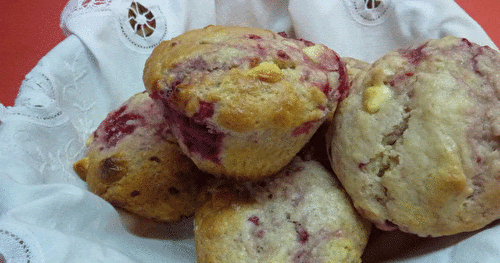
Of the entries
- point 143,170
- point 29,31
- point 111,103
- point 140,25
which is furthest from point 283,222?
point 29,31

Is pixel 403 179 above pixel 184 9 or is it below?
below

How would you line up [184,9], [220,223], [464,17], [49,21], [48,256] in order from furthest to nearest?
[49,21]
[184,9]
[464,17]
[220,223]
[48,256]

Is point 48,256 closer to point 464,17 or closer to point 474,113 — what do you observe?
point 474,113

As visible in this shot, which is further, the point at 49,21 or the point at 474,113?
the point at 49,21

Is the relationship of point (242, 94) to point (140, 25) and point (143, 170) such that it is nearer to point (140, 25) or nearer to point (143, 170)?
point (143, 170)

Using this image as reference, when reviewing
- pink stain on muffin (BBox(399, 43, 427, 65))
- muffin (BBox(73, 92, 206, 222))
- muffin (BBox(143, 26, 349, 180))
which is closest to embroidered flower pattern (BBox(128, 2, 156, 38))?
muffin (BBox(73, 92, 206, 222))

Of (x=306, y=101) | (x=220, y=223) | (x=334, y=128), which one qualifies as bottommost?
(x=220, y=223)

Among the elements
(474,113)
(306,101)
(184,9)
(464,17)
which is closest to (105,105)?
(184,9)
